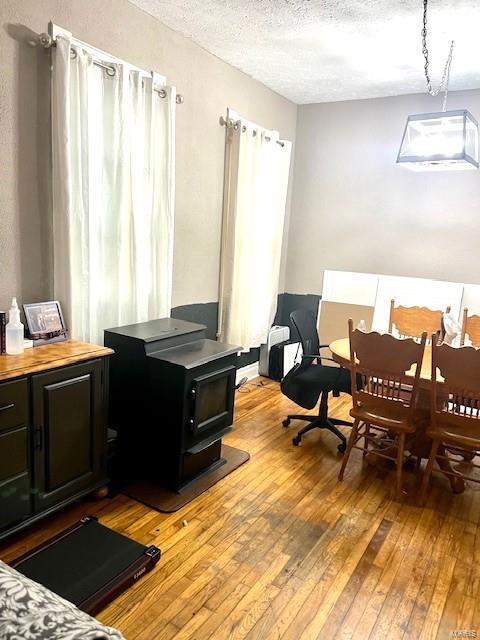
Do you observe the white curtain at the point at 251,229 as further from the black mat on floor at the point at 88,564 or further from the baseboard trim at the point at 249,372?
the black mat on floor at the point at 88,564

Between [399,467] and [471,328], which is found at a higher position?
[471,328]

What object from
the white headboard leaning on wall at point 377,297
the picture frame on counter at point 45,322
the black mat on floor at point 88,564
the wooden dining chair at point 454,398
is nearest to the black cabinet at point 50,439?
the black mat on floor at point 88,564

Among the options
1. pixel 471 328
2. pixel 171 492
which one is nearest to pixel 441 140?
pixel 471 328

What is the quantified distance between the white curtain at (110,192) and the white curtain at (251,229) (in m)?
0.84

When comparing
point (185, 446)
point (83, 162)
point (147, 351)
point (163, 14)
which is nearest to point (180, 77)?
point (163, 14)

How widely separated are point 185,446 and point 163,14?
101 inches

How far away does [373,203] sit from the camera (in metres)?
4.46

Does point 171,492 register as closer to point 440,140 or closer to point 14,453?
point 14,453

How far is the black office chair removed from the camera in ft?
10.7

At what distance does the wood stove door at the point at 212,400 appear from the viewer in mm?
2547

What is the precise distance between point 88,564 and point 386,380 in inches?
69.9

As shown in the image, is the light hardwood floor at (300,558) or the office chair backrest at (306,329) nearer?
the light hardwood floor at (300,558)

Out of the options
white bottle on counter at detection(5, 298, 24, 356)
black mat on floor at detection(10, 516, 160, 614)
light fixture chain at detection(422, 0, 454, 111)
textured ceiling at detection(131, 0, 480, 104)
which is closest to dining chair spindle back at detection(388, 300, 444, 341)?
light fixture chain at detection(422, 0, 454, 111)

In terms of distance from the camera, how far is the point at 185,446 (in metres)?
2.57
